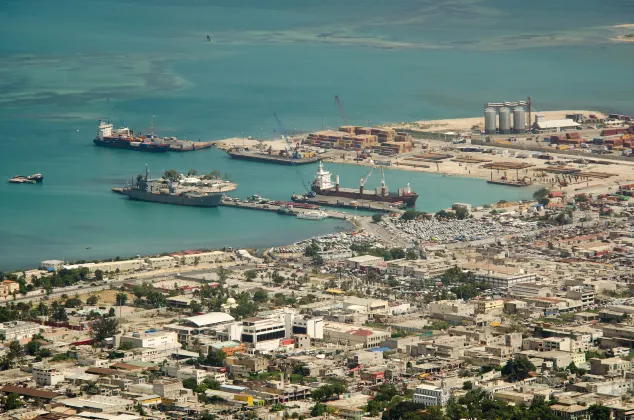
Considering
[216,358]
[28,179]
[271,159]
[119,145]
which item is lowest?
[216,358]

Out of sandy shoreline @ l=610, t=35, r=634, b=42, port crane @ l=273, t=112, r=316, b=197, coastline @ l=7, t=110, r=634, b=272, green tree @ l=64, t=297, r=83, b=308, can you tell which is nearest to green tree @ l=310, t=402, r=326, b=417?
green tree @ l=64, t=297, r=83, b=308

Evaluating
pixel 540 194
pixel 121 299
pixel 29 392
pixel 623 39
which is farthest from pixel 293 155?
pixel 623 39

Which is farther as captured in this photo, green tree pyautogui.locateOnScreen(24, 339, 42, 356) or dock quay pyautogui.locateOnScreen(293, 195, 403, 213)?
dock quay pyautogui.locateOnScreen(293, 195, 403, 213)

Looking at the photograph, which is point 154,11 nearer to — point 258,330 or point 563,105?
point 563,105

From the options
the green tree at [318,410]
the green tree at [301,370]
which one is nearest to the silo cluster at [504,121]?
the green tree at [301,370]

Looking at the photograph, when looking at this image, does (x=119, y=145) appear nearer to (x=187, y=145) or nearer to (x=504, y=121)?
(x=187, y=145)

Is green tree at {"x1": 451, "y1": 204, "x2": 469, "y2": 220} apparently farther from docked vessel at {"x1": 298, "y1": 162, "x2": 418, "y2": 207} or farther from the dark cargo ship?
the dark cargo ship
